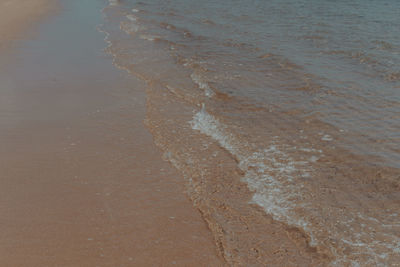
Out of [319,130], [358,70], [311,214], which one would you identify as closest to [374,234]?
[311,214]

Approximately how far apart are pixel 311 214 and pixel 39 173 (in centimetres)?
278

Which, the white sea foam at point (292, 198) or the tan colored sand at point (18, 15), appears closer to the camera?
the white sea foam at point (292, 198)

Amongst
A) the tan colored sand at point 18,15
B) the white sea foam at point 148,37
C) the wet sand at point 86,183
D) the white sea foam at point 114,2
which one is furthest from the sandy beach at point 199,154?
the white sea foam at point 114,2

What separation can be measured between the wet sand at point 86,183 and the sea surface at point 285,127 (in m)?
0.28

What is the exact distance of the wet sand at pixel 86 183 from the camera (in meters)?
3.43

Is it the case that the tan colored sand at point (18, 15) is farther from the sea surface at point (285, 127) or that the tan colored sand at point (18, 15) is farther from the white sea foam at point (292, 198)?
the white sea foam at point (292, 198)

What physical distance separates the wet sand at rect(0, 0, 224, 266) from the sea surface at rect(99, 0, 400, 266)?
0.28m

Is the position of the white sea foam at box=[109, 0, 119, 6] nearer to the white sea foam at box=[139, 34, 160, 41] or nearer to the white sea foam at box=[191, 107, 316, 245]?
the white sea foam at box=[139, 34, 160, 41]

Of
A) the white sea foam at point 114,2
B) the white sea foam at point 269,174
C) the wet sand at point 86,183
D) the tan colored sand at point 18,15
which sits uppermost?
the white sea foam at point 114,2

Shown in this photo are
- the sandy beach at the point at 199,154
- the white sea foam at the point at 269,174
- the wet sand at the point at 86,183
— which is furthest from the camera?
the white sea foam at the point at 269,174

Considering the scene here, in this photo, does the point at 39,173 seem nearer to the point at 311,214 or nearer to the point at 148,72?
the point at 311,214

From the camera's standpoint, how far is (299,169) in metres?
4.84

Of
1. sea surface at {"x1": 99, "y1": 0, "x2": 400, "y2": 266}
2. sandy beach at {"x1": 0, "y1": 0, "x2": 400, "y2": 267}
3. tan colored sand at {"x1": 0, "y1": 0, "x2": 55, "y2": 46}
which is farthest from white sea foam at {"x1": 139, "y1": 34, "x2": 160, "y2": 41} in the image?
tan colored sand at {"x1": 0, "y1": 0, "x2": 55, "y2": 46}

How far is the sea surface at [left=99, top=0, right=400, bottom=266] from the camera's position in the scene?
12.6ft
